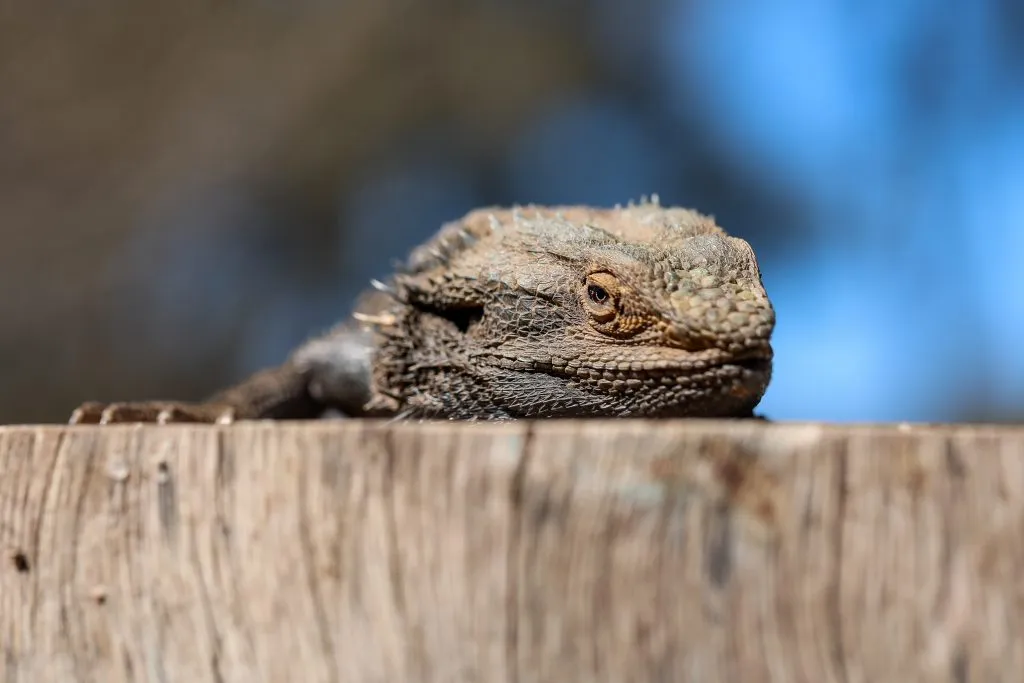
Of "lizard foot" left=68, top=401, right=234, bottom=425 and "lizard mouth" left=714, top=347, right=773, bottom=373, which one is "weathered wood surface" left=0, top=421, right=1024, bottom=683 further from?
"lizard foot" left=68, top=401, right=234, bottom=425

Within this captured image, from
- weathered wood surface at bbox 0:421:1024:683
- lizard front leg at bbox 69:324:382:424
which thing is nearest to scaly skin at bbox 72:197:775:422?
lizard front leg at bbox 69:324:382:424

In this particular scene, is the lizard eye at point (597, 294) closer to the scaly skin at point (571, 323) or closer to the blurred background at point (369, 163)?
the scaly skin at point (571, 323)

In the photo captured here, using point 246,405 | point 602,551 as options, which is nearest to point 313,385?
point 246,405

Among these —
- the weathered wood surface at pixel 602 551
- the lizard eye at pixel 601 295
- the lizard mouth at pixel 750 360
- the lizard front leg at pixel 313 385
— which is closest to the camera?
the weathered wood surface at pixel 602 551

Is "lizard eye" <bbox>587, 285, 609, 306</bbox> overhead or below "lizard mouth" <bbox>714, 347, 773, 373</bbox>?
overhead

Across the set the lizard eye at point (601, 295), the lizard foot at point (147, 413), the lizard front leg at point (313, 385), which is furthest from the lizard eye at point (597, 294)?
the lizard front leg at point (313, 385)

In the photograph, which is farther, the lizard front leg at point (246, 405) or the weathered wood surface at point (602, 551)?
the lizard front leg at point (246, 405)
